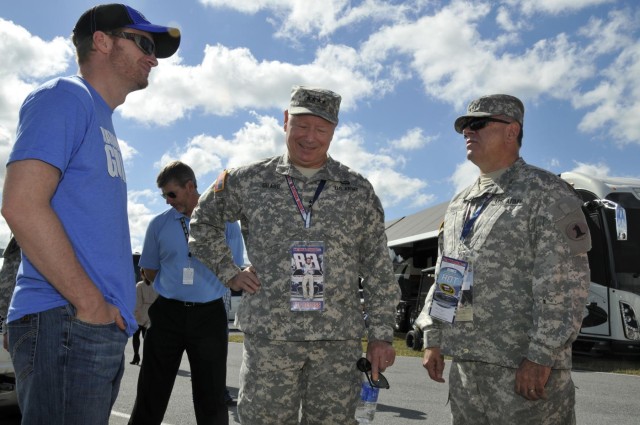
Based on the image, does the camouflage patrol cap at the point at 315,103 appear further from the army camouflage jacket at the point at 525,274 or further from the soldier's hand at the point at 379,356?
the soldier's hand at the point at 379,356

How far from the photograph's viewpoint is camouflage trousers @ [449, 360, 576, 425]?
311cm

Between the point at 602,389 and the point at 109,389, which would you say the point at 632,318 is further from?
the point at 109,389

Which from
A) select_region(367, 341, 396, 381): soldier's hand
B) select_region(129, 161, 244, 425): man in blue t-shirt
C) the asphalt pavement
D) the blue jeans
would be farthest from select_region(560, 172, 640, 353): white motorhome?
the blue jeans

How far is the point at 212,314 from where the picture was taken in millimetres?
4734

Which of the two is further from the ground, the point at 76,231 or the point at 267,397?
the point at 76,231

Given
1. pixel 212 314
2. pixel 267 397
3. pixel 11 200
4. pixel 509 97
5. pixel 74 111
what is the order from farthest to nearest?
1. pixel 212 314
2. pixel 509 97
3. pixel 267 397
4. pixel 74 111
5. pixel 11 200

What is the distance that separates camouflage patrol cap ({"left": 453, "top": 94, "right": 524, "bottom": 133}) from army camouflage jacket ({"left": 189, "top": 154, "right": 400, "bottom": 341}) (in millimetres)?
790

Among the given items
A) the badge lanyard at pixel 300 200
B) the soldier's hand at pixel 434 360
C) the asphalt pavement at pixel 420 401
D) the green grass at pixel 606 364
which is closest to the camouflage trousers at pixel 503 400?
the soldier's hand at pixel 434 360

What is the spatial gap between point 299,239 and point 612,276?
9.87 m

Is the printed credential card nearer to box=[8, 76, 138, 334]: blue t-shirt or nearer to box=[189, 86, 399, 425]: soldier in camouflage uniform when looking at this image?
box=[189, 86, 399, 425]: soldier in camouflage uniform

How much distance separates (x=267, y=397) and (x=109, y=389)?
0.92 m

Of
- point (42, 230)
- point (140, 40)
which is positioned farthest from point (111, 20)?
point (42, 230)

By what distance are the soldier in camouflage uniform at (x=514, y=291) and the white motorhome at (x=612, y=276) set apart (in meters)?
8.35

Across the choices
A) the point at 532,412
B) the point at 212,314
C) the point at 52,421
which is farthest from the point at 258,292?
the point at 212,314
